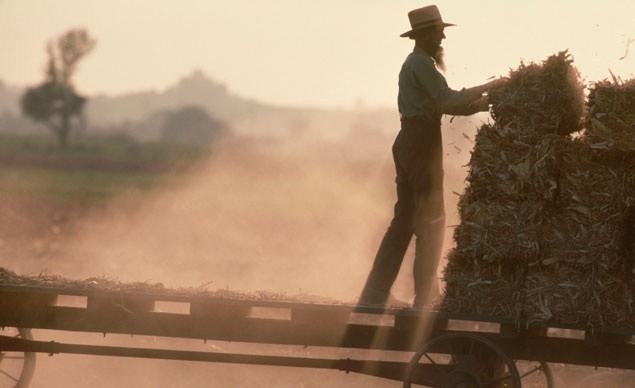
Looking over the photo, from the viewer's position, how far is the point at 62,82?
88750 mm

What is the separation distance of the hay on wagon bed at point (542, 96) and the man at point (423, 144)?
0.88 meters

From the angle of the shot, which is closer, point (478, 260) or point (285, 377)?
point (478, 260)

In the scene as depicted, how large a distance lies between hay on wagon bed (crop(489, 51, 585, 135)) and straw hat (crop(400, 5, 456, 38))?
1309 mm

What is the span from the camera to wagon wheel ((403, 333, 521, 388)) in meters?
8.34

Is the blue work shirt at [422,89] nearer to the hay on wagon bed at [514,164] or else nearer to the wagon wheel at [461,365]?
the hay on wagon bed at [514,164]

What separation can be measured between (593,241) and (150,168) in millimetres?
48650

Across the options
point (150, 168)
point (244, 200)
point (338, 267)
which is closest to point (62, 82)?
point (150, 168)

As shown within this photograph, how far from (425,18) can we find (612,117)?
207 cm

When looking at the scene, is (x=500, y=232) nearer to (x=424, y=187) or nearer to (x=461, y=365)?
(x=461, y=365)

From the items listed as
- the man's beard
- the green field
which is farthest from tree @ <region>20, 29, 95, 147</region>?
the man's beard

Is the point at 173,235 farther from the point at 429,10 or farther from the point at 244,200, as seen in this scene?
the point at 429,10

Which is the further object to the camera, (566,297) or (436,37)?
(436,37)

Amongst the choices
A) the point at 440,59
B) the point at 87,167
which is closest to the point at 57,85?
the point at 87,167

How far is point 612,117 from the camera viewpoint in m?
8.05
